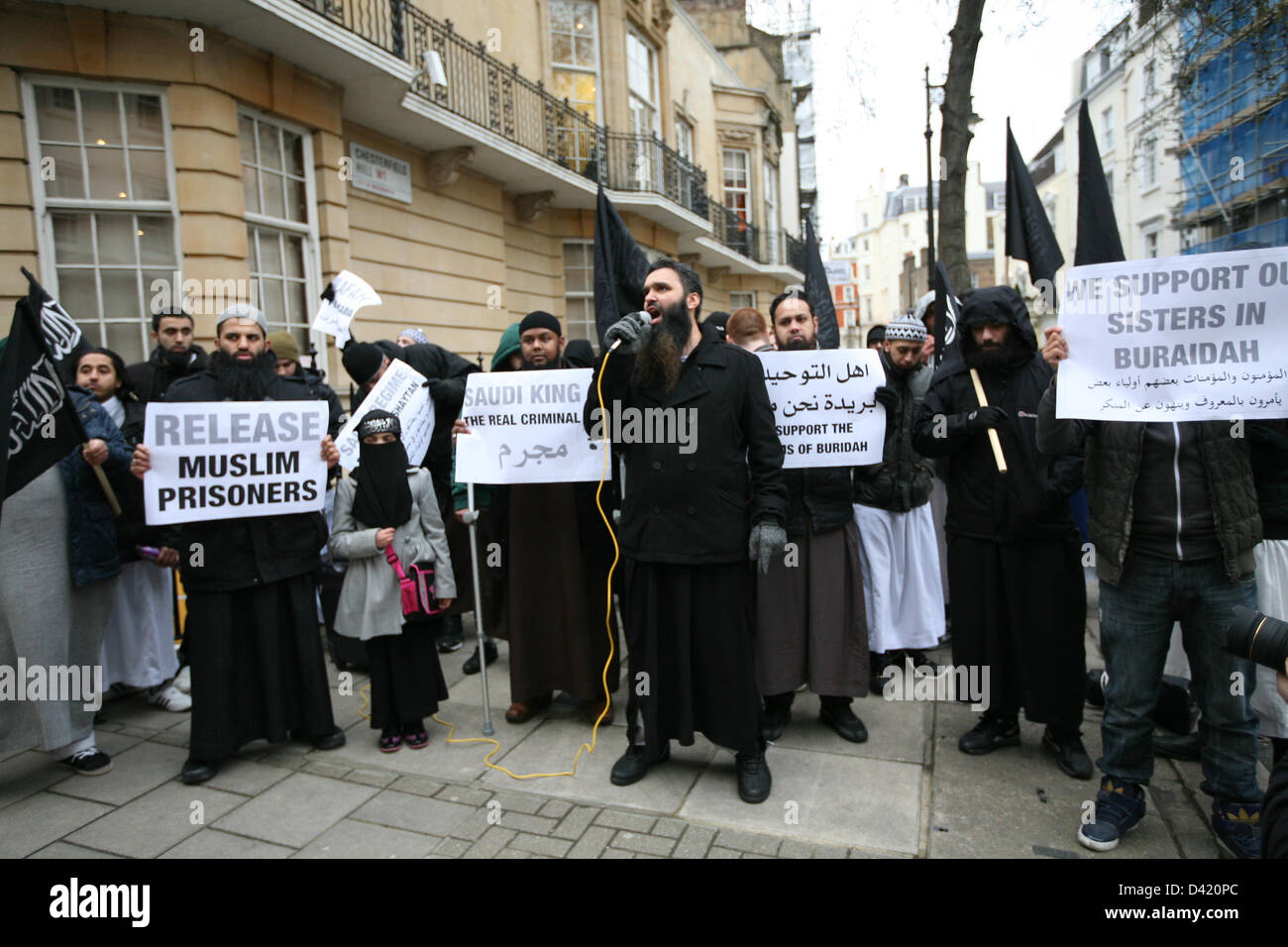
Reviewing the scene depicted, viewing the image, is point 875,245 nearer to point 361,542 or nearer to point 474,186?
point 474,186

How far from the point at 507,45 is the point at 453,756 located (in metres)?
13.4

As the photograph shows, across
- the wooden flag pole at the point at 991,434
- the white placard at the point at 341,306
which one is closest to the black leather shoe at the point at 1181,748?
the wooden flag pole at the point at 991,434

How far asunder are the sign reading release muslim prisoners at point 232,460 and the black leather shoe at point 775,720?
8.75 ft

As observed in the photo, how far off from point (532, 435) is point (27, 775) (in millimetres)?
3172

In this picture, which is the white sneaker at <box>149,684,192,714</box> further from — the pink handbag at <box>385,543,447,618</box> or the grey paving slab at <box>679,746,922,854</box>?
the grey paving slab at <box>679,746,922,854</box>

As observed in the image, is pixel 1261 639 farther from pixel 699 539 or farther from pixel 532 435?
pixel 532 435

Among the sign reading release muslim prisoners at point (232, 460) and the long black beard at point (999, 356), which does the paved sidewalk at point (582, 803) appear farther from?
the long black beard at point (999, 356)

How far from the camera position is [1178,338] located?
2955mm

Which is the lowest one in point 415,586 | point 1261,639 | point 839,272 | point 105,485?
point 415,586

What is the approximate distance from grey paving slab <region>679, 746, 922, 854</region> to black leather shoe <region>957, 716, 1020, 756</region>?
350 millimetres

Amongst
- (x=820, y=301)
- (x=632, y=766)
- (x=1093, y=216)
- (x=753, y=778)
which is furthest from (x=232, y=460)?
(x=1093, y=216)

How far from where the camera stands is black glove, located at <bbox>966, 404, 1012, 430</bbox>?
141 inches

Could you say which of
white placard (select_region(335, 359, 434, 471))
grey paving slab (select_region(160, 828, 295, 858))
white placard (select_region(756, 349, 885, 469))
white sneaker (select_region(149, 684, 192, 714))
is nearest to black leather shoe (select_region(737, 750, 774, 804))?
white placard (select_region(756, 349, 885, 469))

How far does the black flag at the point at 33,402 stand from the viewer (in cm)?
345
